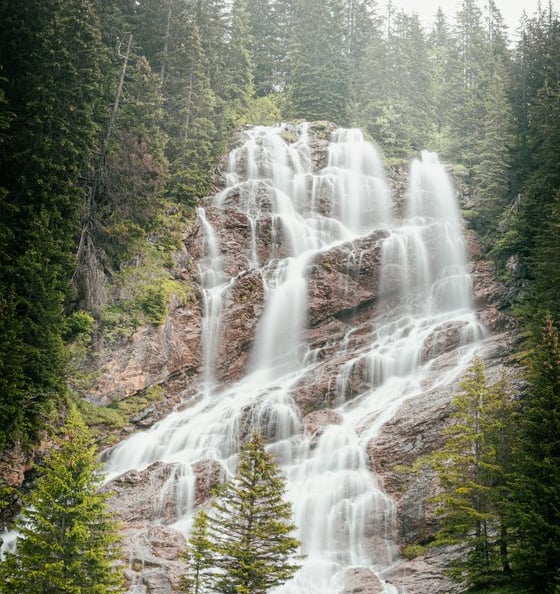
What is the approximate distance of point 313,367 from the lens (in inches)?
1183

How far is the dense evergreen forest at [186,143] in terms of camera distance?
20781mm

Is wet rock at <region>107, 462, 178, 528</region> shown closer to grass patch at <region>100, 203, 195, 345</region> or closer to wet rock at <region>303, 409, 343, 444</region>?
wet rock at <region>303, 409, 343, 444</region>

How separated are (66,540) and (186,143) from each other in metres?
28.9

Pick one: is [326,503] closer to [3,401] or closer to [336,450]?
[336,450]

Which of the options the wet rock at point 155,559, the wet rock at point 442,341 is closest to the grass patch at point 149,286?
the wet rock at point 155,559

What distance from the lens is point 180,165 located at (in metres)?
38.4

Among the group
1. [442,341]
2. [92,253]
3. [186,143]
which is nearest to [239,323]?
[92,253]

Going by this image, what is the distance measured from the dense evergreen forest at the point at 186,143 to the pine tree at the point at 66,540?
5.28 meters

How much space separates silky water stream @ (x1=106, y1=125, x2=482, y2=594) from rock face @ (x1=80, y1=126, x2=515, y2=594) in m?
0.34

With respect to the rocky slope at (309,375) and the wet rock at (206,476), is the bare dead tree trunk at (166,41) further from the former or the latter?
the wet rock at (206,476)

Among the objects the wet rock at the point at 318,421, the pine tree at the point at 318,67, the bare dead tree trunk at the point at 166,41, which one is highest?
the pine tree at the point at 318,67

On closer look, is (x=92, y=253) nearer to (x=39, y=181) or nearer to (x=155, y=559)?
(x=39, y=181)

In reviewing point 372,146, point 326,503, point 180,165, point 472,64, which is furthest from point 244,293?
point 472,64

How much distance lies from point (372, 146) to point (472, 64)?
69.6 feet
